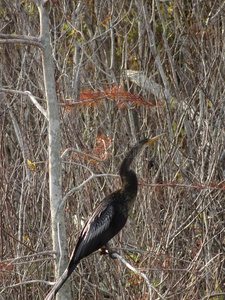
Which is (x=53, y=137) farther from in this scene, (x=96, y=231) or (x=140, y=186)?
(x=140, y=186)

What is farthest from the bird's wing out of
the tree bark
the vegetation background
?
the tree bark

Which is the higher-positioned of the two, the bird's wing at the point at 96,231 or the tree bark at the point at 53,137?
the tree bark at the point at 53,137

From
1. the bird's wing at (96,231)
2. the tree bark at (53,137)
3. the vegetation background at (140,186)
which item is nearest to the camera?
the tree bark at (53,137)

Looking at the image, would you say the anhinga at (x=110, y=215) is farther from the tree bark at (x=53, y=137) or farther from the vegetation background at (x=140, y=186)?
the tree bark at (x=53, y=137)

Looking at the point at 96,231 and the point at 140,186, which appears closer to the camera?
the point at 96,231

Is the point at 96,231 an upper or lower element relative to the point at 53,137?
lower

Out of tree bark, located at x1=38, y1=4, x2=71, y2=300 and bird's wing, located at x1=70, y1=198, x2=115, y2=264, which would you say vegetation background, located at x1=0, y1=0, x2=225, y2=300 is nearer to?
bird's wing, located at x1=70, y1=198, x2=115, y2=264

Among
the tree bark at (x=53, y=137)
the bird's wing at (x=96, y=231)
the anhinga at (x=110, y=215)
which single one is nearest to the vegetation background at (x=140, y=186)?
the anhinga at (x=110, y=215)

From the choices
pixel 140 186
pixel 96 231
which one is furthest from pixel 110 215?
pixel 140 186

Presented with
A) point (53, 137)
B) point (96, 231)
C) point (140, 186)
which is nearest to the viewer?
point (53, 137)

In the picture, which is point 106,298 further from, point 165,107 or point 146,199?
point 165,107

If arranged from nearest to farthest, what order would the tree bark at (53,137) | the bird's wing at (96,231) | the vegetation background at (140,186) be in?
the tree bark at (53,137) → the bird's wing at (96,231) → the vegetation background at (140,186)

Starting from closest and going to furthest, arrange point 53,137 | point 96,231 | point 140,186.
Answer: point 53,137
point 96,231
point 140,186

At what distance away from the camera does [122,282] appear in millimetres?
4316
